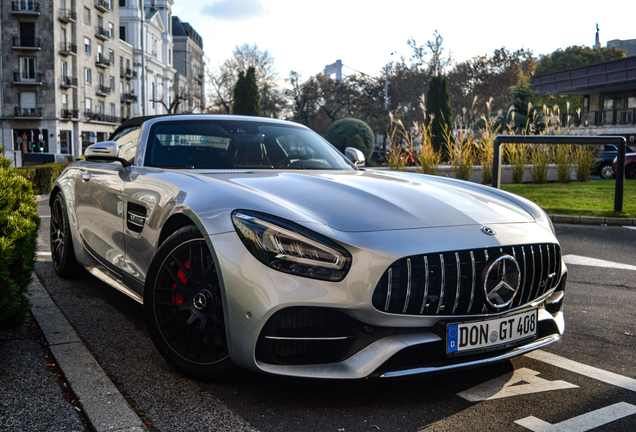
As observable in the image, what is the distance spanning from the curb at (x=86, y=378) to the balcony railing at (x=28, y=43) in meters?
52.8

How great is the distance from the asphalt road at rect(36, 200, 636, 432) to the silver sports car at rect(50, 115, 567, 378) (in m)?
0.20

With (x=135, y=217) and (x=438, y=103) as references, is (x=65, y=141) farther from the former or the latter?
(x=135, y=217)

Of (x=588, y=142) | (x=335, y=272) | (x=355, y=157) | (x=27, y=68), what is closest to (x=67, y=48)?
(x=27, y=68)

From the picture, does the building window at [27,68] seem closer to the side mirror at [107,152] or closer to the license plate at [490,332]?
the side mirror at [107,152]

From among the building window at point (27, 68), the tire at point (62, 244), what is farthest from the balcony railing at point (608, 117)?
the building window at point (27, 68)

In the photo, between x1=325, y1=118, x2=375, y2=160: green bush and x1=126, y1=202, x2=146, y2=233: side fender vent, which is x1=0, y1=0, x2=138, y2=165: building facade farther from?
x1=126, y1=202, x2=146, y2=233: side fender vent

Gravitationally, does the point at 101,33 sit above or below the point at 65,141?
above

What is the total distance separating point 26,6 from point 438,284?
56.4 meters

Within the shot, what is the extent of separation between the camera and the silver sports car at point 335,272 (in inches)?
105

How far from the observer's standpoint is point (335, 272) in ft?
8.73

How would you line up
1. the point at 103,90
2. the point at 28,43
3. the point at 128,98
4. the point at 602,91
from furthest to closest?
1. the point at 128,98
2. the point at 103,90
3. the point at 28,43
4. the point at 602,91

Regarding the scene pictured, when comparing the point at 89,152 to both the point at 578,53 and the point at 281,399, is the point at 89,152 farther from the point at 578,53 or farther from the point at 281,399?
the point at 578,53

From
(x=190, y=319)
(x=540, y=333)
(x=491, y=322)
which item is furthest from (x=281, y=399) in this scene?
(x=540, y=333)

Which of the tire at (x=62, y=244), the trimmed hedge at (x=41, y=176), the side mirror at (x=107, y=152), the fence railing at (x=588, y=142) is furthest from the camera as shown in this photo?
the trimmed hedge at (x=41, y=176)
